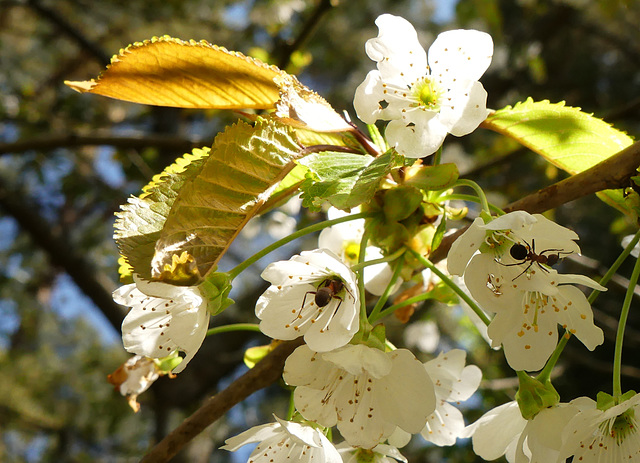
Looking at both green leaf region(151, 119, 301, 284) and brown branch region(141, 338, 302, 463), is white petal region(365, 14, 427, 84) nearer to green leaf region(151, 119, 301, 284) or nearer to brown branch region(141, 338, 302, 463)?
green leaf region(151, 119, 301, 284)

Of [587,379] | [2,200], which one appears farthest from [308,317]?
[587,379]

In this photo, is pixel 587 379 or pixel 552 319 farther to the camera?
pixel 587 379

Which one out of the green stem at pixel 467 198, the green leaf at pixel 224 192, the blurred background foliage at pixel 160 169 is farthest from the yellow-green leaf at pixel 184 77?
the blurred background foliage at pixel 160 169

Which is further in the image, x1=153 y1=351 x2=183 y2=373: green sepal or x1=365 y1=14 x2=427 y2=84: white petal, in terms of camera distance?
x1=153 y1=351 x2=183 y2=373: green sepal

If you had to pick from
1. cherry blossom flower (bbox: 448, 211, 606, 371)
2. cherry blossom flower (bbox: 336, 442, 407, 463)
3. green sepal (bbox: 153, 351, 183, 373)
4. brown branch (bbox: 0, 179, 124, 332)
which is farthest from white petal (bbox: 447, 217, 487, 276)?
brown branch (bbox: 0, 179, 124, 332)

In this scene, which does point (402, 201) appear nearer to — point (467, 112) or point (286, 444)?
point (467, 112)

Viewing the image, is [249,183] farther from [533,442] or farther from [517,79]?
[517,79]
